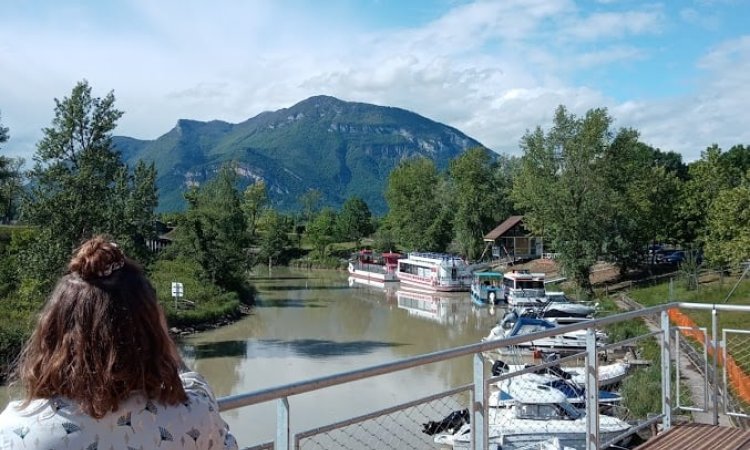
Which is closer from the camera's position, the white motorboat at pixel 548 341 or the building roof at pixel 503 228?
the white motorboat at pixel 548 341

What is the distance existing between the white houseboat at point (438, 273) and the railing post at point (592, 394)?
1557 inches

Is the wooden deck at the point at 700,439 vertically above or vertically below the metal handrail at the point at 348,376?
below

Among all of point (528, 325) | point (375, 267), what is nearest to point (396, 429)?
Result: point (528, 325)

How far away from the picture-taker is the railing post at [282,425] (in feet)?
7.96

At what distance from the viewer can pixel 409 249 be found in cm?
5919

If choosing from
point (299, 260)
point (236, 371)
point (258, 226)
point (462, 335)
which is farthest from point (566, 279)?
point (258, 226)

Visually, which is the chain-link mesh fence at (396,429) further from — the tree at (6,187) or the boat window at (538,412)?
the tree at (6,187)

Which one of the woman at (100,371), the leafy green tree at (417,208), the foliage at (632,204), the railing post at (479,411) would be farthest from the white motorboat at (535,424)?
the leafy green tree at (417,208)

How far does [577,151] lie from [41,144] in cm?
2426

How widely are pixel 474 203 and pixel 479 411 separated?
5130 centimetres

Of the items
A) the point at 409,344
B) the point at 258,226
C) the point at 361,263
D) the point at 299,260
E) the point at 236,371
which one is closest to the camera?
the point at 236,371

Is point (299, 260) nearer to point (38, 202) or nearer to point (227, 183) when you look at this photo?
point (227, 183)

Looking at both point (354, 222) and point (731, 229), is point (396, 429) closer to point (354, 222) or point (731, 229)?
point (731, 229)

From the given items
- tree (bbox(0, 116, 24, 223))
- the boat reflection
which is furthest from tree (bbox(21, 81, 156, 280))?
the boat reflection
